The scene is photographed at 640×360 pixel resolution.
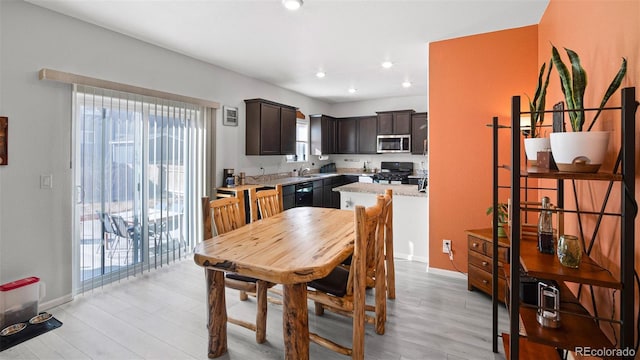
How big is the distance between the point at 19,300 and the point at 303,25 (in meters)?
3.34

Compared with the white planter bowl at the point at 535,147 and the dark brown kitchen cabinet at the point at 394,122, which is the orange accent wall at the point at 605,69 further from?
the dark brown kitchen cabinet at the point at 394,122

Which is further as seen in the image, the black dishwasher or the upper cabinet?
the black dishwasher

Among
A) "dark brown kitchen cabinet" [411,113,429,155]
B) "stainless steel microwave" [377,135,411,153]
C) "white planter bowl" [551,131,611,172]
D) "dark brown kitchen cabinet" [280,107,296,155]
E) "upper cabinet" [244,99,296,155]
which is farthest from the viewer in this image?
"stainless steel microwave" [377,135,411,153]

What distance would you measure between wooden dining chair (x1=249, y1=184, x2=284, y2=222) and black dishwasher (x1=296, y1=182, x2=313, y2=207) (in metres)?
2.20

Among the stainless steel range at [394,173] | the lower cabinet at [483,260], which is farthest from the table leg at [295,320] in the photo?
the stainless steel range at [394,173]

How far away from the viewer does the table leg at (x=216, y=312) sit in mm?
1999

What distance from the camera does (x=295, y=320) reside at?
168cm

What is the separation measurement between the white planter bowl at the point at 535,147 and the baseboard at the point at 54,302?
3793 mm

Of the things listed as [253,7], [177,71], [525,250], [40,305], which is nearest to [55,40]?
[177,71]

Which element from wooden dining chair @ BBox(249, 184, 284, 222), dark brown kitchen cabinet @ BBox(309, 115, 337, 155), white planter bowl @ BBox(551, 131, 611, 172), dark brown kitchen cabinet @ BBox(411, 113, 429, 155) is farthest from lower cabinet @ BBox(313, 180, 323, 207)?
white planter bowl @ BBox(551, 131, 611, 172)

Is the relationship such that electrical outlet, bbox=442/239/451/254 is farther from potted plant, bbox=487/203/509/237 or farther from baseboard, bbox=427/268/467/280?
potted plant, bbox=487/203/509/237

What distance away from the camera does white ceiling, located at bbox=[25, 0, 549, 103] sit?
2625 millimetres

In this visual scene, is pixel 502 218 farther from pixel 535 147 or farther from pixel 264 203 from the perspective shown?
pixel 264 203

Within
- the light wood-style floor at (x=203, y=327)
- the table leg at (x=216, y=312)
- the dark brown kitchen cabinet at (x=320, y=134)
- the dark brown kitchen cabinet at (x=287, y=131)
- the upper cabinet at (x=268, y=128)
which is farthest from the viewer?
the dark brown kitchen cabinet at (x=320, y=134)
